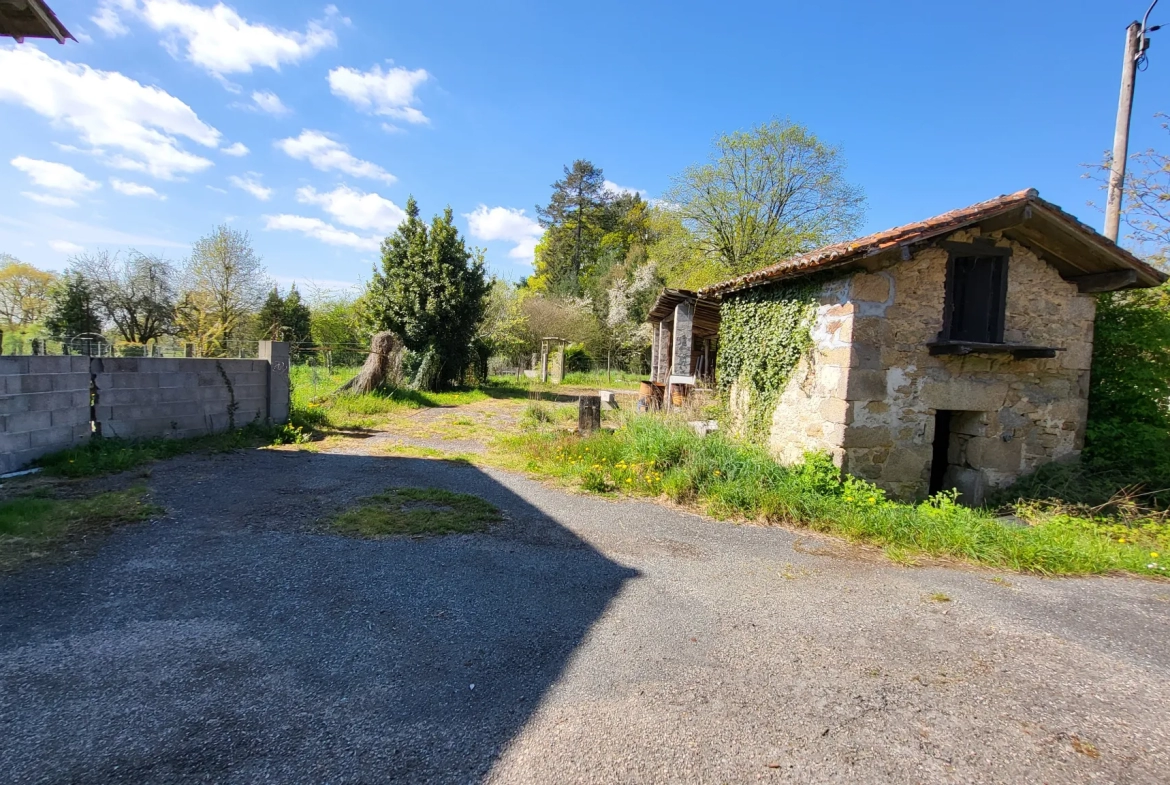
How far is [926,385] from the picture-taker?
6.76 metres

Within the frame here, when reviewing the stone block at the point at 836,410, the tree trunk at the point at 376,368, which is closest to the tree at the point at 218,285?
the tree trunk at the point at 376,368

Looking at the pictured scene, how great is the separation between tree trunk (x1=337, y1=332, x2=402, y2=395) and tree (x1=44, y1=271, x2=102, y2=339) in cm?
1749

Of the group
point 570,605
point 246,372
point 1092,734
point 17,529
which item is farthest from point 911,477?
point 246,372

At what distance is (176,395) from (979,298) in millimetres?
11607

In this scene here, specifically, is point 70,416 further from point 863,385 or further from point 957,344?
point 957,344

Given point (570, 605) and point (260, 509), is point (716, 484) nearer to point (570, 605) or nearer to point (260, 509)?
point (570, 605)

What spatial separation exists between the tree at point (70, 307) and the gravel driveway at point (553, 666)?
2557 centimetres

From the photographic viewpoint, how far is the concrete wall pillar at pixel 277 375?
31.4ft

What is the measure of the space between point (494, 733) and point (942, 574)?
4.10 metres

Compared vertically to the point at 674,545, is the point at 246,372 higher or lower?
higher

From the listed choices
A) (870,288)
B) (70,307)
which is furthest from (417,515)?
(70,307)

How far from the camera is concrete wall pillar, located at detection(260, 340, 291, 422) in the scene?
31.4 feet

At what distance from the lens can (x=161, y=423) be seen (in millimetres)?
7805

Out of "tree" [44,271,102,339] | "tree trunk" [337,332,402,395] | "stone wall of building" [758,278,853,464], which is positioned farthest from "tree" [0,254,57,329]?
"stone wall of building" [758,278,853,464]
